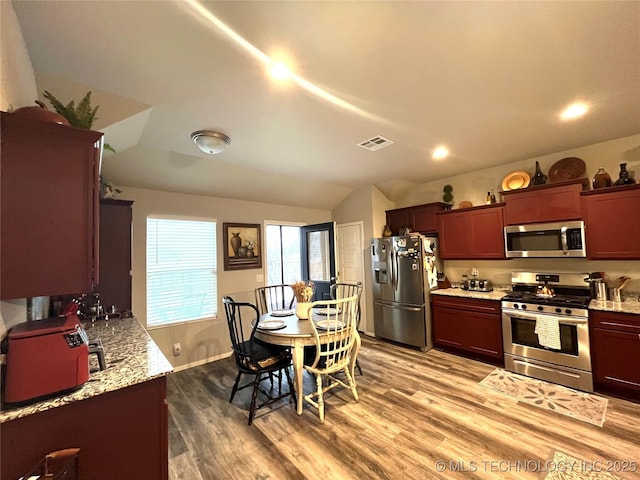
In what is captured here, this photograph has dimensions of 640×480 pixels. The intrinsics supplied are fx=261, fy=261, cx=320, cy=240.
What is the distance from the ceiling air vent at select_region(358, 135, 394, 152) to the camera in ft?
9.48

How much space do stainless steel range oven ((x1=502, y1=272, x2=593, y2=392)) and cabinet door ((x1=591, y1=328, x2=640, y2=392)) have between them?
0.24ft

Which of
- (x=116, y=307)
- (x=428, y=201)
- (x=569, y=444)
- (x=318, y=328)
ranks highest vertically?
(x=428, y=201)

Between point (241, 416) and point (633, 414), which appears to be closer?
point (633, 414)

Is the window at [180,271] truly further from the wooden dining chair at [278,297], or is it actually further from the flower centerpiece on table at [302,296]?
the flower centerpiece on table at [302,296]

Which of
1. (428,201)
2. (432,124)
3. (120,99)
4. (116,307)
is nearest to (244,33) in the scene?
(120,99)

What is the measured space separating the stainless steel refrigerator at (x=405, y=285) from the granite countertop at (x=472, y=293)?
17 cm

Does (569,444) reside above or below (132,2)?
below

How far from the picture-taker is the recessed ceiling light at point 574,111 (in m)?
2.26

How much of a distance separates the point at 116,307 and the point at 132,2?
2551 mm

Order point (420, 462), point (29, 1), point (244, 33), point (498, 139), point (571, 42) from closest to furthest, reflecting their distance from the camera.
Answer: point (29, 1), point (244, 33), point (571, 42), point (420, 462), point (498, 139)

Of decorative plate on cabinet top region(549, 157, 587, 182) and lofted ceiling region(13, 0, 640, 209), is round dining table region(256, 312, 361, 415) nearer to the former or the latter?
lofted ceiling region(13, 0, 640, 209)

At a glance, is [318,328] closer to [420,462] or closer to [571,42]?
[420,462]

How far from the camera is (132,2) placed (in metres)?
1.23

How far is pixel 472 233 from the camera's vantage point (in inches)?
151
